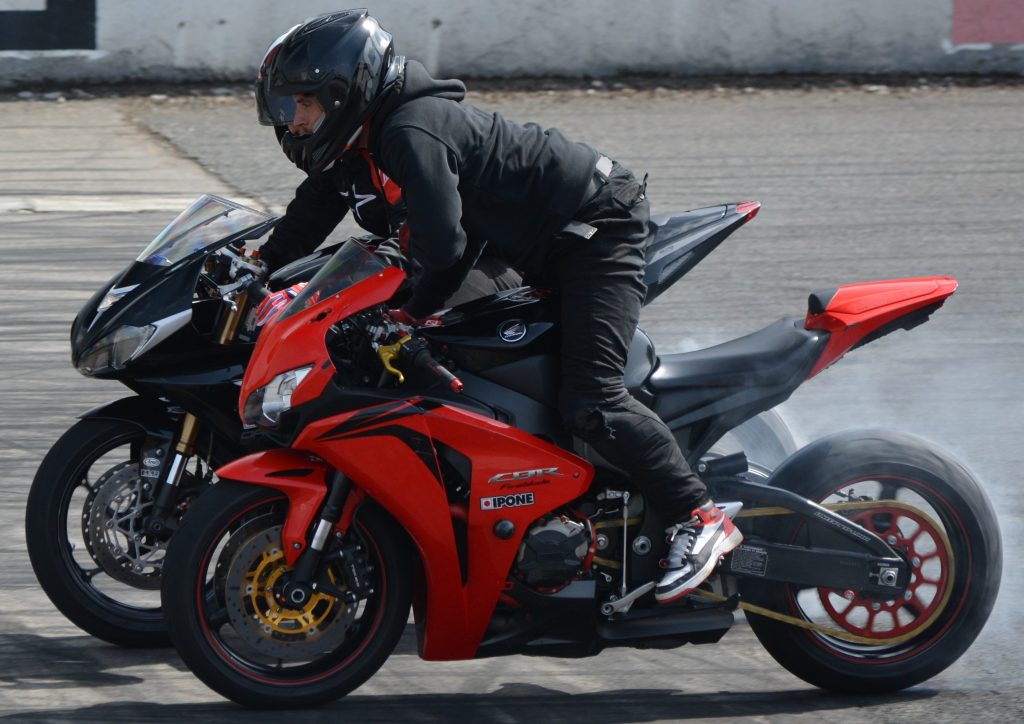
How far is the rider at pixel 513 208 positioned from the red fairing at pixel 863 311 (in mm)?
576

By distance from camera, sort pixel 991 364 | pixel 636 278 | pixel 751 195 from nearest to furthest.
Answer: pixel 636 278 → pixel 991 364 → pixel 751 195

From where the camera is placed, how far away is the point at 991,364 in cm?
759

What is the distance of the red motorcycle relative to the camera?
4113 mm

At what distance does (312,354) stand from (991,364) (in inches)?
179

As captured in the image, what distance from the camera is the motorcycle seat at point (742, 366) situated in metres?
4.39

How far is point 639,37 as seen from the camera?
1330cm

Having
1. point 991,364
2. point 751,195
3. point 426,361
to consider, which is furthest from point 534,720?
point 751,195

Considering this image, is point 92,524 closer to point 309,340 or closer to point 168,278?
point 168,278

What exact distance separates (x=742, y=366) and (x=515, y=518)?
0.80 m

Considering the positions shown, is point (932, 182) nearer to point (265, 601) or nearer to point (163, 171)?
point (163, 171)

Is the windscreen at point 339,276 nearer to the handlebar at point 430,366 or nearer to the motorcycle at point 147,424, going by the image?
the handlebar at point 430,366

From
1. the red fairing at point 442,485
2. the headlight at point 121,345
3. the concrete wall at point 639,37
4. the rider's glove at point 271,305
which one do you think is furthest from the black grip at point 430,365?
the concrete wall at point 639,37

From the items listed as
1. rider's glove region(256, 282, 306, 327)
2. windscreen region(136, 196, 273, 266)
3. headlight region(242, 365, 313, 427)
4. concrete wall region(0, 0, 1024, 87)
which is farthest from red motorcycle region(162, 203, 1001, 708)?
concrete wall region(0, 0, 1024, 87)

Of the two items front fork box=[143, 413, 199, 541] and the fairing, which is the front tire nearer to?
front fork box=[143, 413, 199, 541]
